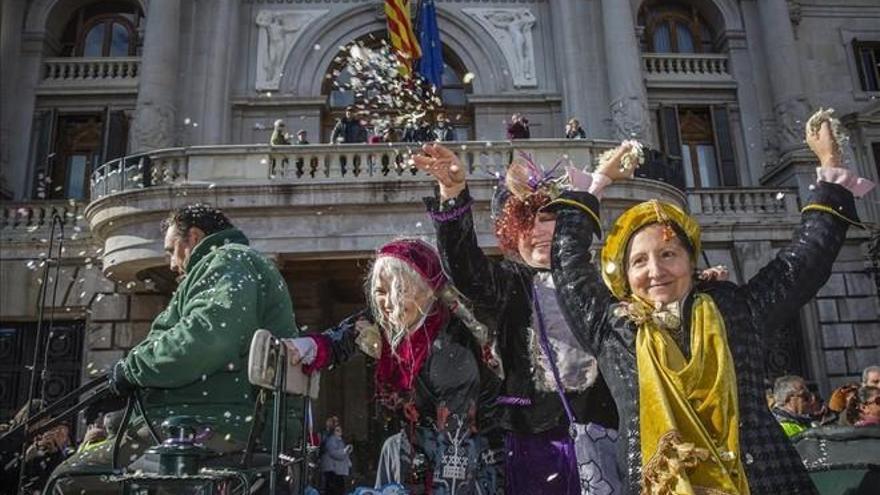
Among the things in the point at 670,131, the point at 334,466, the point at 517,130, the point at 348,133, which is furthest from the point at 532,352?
the point at 670,131

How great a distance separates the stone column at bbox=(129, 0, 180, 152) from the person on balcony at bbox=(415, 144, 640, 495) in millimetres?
12878

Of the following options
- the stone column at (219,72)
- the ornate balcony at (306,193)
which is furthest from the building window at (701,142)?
the stone column at (219,72)

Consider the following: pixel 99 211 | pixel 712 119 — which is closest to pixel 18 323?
pixel 99 211

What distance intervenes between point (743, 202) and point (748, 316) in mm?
14068

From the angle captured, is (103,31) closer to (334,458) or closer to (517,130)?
(517,130)

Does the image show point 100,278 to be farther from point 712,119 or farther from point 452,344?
point 712,119

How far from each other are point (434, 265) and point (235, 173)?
27.9 ft

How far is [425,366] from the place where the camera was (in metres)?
3.06

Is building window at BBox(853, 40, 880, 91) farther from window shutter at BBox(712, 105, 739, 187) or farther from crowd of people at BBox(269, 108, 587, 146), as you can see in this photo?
crowd of people at BBox(269, 108, 587, 146)

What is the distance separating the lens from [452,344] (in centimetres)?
310

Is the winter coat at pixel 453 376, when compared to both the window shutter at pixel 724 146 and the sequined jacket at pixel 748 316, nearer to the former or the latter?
the sequined jacket at pixel 748 316

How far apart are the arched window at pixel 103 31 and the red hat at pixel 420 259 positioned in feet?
53.3

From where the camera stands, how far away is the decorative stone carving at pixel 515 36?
16203mm

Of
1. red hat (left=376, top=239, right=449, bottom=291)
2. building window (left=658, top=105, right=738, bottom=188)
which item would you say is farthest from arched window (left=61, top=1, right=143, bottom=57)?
red hat (left=376, top=239, right=449, bottom=291)
